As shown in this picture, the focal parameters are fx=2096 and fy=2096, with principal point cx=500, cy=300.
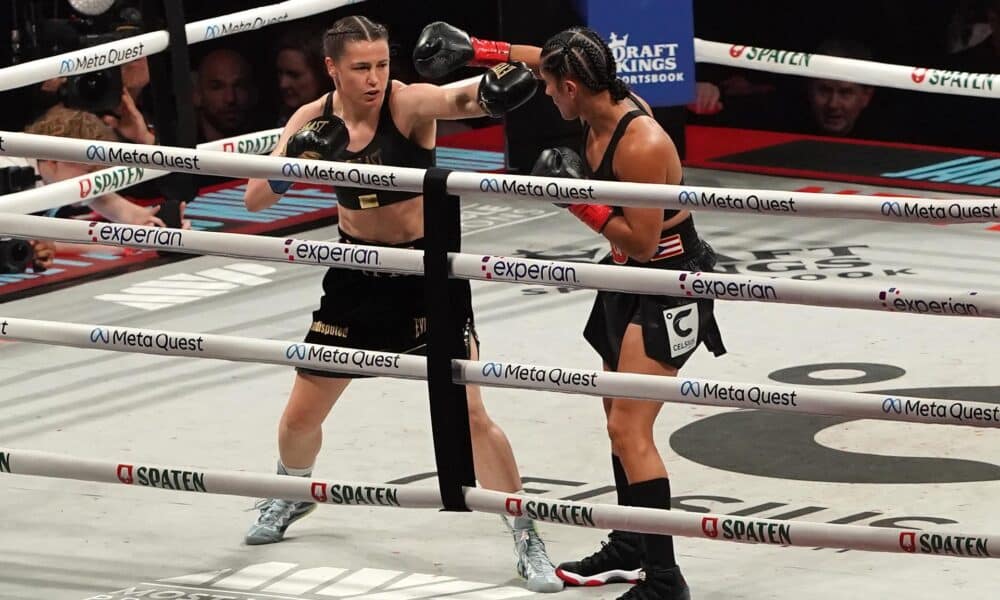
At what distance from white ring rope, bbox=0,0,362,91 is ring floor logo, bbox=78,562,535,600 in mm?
2182

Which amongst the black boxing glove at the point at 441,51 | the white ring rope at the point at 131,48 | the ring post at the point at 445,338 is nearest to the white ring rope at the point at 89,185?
the white ring rope at the point at 131,48

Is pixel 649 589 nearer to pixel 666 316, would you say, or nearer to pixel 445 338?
pixel 666 316

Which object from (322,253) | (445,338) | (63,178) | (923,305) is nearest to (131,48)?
(63,178)

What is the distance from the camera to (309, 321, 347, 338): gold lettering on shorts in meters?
5.26

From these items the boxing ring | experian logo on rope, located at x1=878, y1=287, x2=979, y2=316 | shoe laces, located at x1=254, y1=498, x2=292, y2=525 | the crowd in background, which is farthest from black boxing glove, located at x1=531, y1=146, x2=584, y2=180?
the crowd in background

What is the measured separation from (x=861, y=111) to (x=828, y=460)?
15.0 ft

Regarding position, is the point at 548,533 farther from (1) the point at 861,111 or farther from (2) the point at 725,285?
(1) the point at 861,111

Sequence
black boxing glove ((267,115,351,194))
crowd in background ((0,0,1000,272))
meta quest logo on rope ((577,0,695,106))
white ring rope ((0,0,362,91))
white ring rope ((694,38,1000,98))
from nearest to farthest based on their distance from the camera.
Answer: black boxing glove ((267,115,351,194)), white ring rope ((0,0,362,91)), white ring rope ((694,38,1000,98)), meta quest logo on rope ((577,0,695,106)), crowd in background ((0,0,1000,272))

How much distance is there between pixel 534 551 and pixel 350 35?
4.46 ft

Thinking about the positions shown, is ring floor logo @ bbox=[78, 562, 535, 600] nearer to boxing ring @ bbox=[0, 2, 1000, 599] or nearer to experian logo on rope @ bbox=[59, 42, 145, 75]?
boxing ring @ bbox=[0, 2, 1000, 599]

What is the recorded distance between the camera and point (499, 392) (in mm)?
6496

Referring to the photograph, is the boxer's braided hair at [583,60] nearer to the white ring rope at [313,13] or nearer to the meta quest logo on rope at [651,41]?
the white ring rope at [313,13]

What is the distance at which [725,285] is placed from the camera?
3.85 m

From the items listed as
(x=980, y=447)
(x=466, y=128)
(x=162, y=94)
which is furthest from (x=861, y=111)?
(x=980, y=447)
